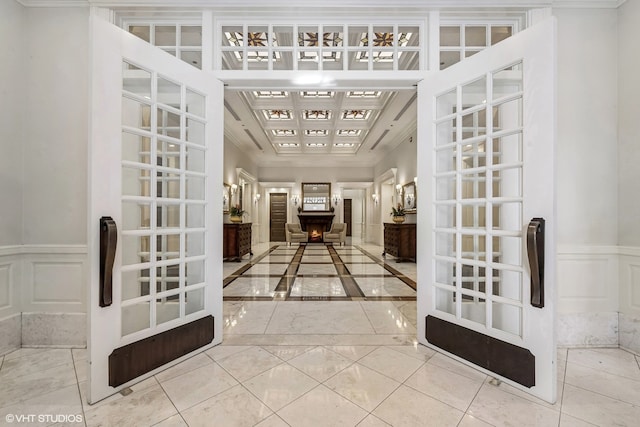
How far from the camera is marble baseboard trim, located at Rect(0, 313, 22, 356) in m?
2.12

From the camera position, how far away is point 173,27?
2383 millimetres

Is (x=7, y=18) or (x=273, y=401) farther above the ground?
(x=7, y=18)

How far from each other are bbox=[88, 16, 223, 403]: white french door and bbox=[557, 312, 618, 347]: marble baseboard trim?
9.52ft

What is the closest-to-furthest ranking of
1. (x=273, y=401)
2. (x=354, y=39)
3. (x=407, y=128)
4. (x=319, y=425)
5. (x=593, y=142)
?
(x=319, y=425)
(x=273, y=401)
(x=593, y=142)
(x=354, y=39)
(x=407, y=128)

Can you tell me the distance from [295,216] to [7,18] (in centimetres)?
968

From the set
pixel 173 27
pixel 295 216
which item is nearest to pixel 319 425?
Result: pixel 173 27

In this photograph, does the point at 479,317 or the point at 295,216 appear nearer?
the point at 479,317

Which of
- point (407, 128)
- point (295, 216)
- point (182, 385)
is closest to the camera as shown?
point (182, 385)

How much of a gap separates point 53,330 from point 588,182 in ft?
15.3

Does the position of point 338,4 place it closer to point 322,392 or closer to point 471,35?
point 471,35

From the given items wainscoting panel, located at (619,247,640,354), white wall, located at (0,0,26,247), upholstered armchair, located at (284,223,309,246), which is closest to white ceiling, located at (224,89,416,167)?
white wall, located at (0,0,26,247)

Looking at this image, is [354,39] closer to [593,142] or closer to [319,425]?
[593,142]

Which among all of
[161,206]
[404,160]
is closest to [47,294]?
[161,206]

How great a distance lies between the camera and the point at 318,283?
437 centimetres
